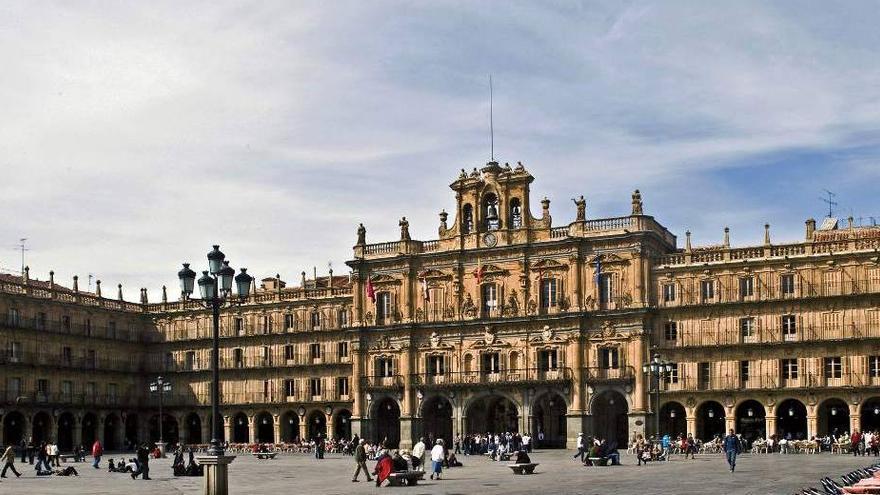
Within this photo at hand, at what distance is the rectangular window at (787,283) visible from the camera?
3039 inches

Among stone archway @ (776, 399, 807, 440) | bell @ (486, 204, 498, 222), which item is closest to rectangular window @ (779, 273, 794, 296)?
stone archway @ (776, 399, 807, 440)

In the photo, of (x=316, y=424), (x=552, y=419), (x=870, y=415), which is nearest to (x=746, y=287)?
(x=870, y=415)

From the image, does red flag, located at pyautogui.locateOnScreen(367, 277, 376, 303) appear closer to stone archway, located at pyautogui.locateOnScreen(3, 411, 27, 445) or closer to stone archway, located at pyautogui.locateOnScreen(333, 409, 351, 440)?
stone archway, located at pyautogui.locateOnScreen(333, 409, 351, 440)

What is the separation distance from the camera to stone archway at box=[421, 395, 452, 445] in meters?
87.5

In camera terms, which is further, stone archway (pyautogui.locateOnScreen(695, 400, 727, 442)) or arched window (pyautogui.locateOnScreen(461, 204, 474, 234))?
arched window (pyautogui.locateOnScreen(461, 204, 474, 234))

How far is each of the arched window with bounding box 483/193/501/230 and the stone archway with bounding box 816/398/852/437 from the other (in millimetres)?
24691

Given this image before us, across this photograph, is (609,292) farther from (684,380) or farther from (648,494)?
(648,494)

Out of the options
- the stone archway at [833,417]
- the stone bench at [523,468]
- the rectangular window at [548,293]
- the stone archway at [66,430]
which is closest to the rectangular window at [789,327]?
the stone archway at [833,417]

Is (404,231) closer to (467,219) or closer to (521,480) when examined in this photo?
(467,219)

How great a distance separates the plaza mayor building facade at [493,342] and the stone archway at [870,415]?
114 mm

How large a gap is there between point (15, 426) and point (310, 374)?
21316 millimetres

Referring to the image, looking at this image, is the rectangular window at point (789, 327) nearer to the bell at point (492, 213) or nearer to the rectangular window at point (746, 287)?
the rectangular window at point (746, 287)

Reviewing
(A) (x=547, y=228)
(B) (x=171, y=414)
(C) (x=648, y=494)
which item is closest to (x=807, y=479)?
(C) (x=648, y=494)

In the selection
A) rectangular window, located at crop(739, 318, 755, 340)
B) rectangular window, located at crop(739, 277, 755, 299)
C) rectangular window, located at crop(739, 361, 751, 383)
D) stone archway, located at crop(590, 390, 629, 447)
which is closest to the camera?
rectangular window, located at crop(739, 361, 751, 383)
